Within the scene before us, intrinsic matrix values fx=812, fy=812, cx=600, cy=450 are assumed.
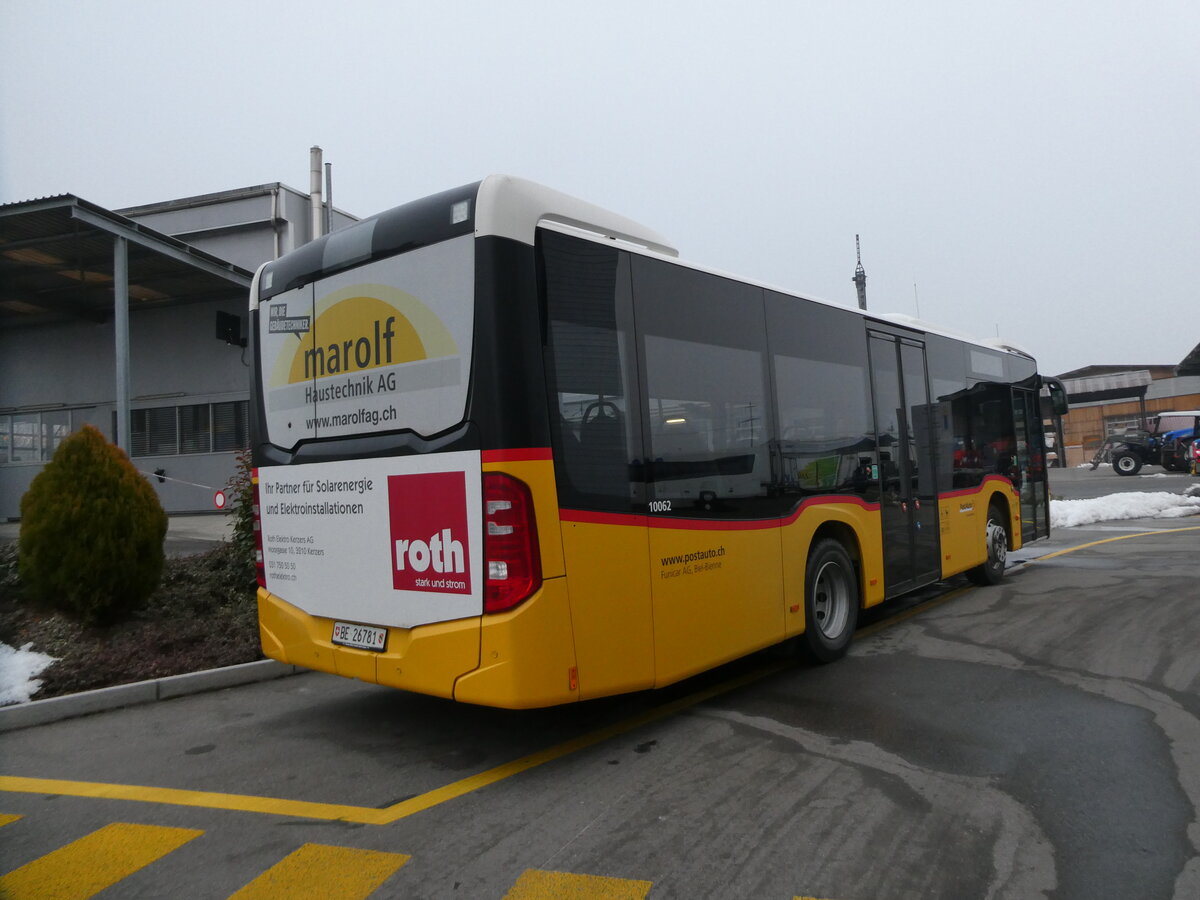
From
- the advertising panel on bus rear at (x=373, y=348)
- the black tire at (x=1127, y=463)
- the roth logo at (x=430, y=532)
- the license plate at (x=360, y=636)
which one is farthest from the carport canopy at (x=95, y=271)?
the black tire at (x=1127, y=463)

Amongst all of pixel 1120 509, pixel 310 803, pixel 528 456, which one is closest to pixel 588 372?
pixel 528 456

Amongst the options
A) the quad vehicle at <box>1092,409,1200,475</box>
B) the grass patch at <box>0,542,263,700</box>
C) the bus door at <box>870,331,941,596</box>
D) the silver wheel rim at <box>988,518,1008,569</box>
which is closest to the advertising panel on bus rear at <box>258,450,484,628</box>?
the grass patch at <box>0,542,263,700</box>

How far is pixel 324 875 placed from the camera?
3287 millimetres

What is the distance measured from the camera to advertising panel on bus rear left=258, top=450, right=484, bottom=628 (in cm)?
421

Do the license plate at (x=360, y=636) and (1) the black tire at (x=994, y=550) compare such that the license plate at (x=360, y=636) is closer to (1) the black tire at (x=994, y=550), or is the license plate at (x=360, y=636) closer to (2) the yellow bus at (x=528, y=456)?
(2) the yellow bus at (x=528, y=456)

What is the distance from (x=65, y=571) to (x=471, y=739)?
14.2 ft

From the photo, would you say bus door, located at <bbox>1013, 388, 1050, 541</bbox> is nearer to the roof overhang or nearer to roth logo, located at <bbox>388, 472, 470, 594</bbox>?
roth logo, located at <bbox>388, 472, 470, 594</bbox>

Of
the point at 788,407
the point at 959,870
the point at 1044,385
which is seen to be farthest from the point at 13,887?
the point at 1044,385

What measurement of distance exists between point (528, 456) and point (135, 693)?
13.7 feet

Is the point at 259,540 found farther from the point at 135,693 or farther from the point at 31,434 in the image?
the point at 31,434

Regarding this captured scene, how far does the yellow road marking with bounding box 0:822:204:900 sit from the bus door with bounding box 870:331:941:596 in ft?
19.2

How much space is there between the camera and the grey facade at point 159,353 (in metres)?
18.1

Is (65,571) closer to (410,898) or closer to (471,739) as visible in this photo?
(471,739)

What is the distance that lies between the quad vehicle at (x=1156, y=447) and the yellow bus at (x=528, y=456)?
3110cm
